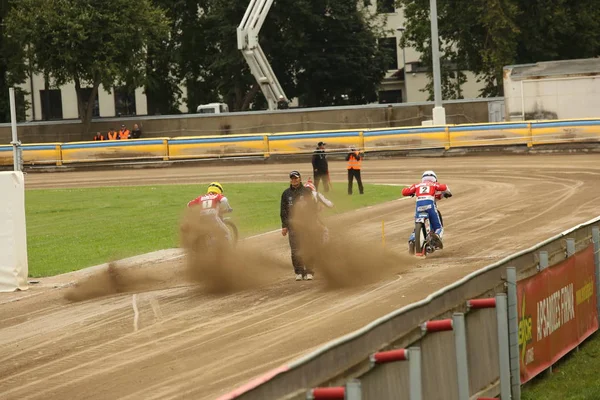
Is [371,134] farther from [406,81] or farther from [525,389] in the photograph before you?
[406,81]

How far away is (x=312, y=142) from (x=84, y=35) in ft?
54.5

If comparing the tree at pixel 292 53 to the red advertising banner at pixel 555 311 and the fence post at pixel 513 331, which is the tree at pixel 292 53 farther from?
the fence post at pixel 513 331

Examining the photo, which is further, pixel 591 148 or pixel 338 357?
pixel 591 148

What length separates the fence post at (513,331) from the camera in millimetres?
10367

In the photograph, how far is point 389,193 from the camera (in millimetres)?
33594

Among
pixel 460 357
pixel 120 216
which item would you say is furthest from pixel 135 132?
pixel 460 357

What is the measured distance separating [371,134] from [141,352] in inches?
1274

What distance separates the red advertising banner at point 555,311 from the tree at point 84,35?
45254 mm

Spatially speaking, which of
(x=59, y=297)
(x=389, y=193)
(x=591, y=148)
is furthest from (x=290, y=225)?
(x=591, y=148)

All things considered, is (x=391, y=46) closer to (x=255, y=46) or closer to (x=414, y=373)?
(x=255, y=46)

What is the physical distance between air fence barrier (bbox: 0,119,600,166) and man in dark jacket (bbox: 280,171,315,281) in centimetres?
2552

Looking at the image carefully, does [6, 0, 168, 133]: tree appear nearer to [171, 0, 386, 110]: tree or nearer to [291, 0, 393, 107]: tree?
[171, 0, 386, 110]: tree

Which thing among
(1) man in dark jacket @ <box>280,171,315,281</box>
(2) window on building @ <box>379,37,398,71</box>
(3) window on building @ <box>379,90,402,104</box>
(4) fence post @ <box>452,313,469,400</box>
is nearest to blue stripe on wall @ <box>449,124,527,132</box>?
(1) man in dark jacket @ <box>280,171,315,281</box>

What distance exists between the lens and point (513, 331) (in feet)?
34.1
